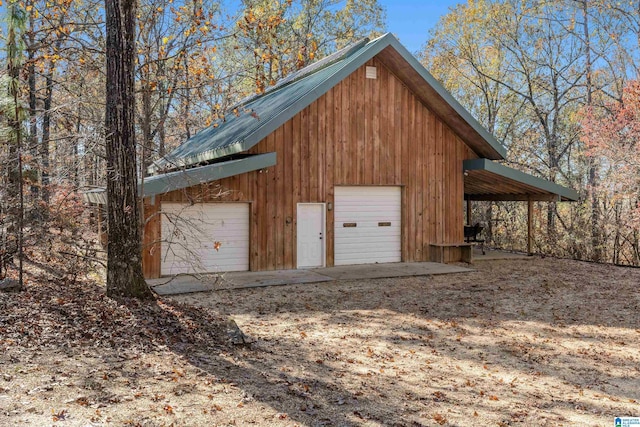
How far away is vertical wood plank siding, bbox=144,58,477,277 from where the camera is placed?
11.8 metres

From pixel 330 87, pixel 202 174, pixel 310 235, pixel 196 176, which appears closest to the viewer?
pixel 196 176

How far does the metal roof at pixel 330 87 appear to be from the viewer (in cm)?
1125

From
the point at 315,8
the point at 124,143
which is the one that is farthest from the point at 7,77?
the point at 315,8

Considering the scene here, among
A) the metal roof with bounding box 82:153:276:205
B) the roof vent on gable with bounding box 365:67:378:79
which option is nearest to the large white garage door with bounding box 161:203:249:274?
the metal roof with bounding box 82:153:276:205

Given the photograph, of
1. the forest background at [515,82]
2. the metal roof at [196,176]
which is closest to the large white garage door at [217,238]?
the metal roof at [196,176]

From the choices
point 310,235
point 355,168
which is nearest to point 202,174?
point 310,235

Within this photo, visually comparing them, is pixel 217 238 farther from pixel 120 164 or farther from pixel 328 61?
pixel 328 61

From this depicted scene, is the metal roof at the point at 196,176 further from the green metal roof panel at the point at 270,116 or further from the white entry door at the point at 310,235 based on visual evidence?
the white entry door at the point at 310,235

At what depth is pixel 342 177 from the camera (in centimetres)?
1279

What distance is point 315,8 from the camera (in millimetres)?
25547

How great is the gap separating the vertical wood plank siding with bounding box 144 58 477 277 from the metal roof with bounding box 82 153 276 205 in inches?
19.4

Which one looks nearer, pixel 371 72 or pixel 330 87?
pixel 330 87

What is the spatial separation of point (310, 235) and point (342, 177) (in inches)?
65.9

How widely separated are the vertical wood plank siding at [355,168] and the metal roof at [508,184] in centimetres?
68
